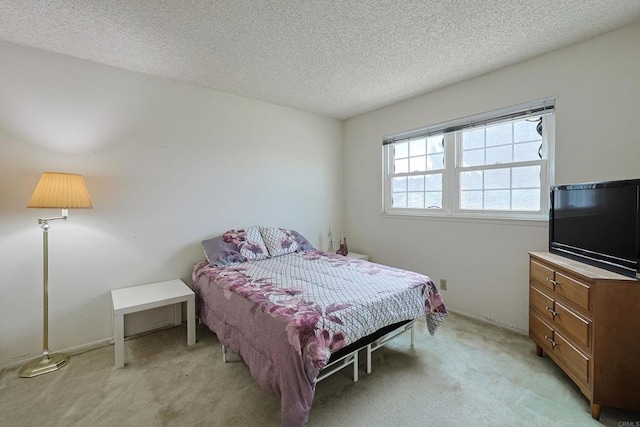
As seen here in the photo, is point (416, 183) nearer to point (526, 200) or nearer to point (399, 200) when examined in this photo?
point (399, 200)

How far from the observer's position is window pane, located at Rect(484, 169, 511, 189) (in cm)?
269

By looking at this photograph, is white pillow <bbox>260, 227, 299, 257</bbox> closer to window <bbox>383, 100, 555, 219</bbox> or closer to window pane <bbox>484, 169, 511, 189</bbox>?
window <bbox>383, 100, 555, 219</bbox>

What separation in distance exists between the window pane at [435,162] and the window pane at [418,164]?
0.05 meters

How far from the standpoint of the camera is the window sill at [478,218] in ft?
8.09

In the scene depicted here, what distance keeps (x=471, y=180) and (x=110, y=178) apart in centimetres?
357

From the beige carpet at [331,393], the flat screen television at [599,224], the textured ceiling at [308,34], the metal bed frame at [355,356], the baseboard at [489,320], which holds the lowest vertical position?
the beige carpet at [331,393]

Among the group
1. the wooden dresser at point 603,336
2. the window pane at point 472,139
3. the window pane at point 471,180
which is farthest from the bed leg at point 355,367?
the window pane at point 472,139

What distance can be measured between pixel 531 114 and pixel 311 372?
278 cm

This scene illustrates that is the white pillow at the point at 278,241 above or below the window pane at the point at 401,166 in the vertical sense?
below

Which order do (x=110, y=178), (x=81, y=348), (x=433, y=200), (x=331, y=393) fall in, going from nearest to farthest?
1. (x=331, y=393)
2. (x=81, y=348)
3. (x=110, y=178)
4. (x=433, y=200)

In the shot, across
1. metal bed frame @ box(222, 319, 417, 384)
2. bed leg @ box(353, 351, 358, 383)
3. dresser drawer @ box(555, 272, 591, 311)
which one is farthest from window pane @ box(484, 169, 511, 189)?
bed leg @ box(353, 351, 358, 383)

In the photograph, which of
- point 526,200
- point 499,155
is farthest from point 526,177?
point 499,155

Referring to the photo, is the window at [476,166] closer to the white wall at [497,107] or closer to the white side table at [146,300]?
the white wall at [497,107]

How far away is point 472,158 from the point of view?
2.94 m
